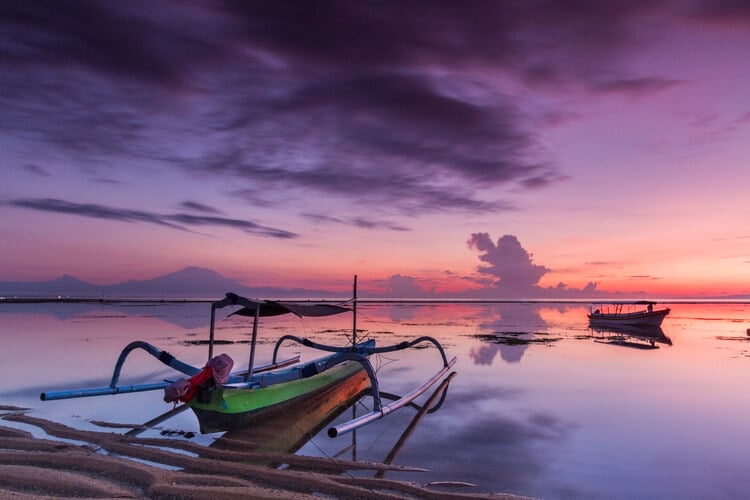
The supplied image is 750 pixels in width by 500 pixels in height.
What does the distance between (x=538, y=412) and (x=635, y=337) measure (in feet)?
89.3

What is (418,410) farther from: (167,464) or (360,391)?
(167,464)

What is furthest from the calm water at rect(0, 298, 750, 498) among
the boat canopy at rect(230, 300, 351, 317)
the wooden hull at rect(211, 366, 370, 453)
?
the boat canopy at rect(230, 300, 351, 317)

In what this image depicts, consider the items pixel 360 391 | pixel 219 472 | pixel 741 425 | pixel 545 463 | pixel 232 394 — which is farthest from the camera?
pixel 360 391

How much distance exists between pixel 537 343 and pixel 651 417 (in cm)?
1674

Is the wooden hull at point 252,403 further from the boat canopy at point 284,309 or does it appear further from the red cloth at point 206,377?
the boat canopy at point 284,309

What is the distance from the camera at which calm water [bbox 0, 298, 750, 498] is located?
8.86m

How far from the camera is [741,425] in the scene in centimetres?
1251

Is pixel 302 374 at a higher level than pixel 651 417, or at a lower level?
higher

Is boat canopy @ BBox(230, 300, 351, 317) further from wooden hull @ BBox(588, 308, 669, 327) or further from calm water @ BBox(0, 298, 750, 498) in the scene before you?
wooden hull @ BBox(588, 308, 669, 327)

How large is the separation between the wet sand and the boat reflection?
1073 inches

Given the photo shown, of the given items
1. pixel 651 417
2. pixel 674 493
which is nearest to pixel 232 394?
pixel 674 493

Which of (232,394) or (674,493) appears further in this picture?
(232,394)

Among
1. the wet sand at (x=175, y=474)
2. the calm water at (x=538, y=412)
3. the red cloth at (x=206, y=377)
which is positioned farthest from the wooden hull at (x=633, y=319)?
the red cloth at (x=206, y=377)

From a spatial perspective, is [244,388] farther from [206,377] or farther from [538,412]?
[538,412]
